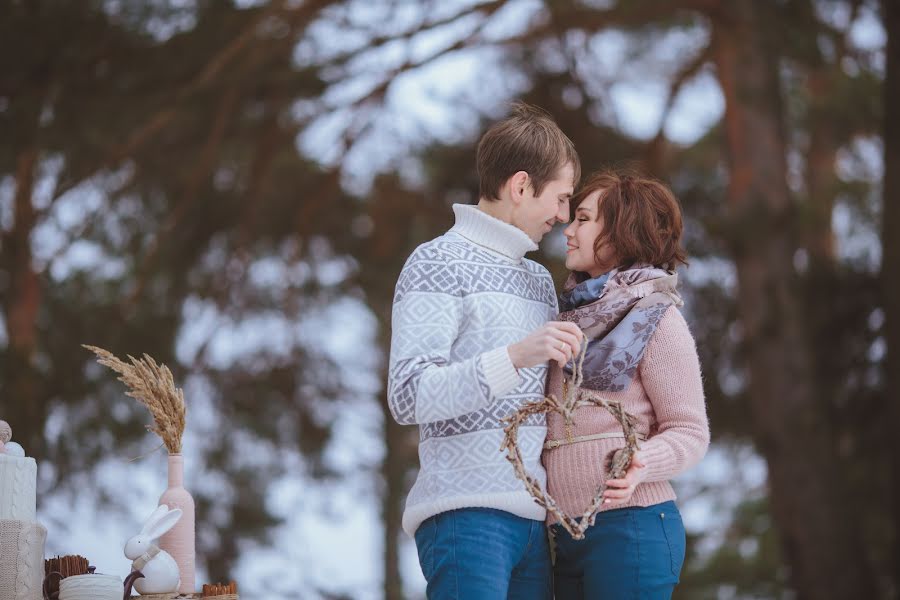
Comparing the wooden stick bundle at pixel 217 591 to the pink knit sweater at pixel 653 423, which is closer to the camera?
the pink knit sweater at pixel 653 423

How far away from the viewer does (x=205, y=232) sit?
735 centimetres

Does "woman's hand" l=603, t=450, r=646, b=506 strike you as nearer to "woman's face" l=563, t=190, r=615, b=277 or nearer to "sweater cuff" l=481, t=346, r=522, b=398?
"sweater cuff" l=481, t=346, r=522, b=398

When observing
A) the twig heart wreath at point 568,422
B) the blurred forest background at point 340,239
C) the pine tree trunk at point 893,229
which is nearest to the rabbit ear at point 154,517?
the twig heart wreath at point 568,422

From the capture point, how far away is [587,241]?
6.89 feet

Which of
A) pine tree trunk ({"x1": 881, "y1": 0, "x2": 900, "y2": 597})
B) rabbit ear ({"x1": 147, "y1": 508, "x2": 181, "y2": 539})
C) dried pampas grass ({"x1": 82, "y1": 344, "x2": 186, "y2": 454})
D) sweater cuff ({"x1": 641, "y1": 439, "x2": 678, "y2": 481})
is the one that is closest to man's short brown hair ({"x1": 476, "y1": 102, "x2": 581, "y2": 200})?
sweater cuff ({"x1": 641, "y1": 439, "x2": 678, "y2": 481})

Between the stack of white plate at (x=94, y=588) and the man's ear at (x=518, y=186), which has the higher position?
the man's ear at (x=518, y=186)

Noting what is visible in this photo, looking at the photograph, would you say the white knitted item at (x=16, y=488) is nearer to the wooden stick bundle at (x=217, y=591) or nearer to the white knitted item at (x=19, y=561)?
the white knitted item at (x=19, y=561)

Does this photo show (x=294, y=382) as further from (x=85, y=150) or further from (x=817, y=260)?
(x=817, y=260)

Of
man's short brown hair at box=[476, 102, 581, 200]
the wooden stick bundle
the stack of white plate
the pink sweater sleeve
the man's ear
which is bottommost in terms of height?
the wooden stick bundle

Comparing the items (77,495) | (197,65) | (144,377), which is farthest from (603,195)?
(77,495)

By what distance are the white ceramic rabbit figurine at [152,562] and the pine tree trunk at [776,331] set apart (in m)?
4.23

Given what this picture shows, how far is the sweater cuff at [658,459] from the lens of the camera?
1867mm

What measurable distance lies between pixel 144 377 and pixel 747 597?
307 inches

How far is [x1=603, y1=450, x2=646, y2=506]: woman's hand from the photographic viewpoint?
6.00 ft
